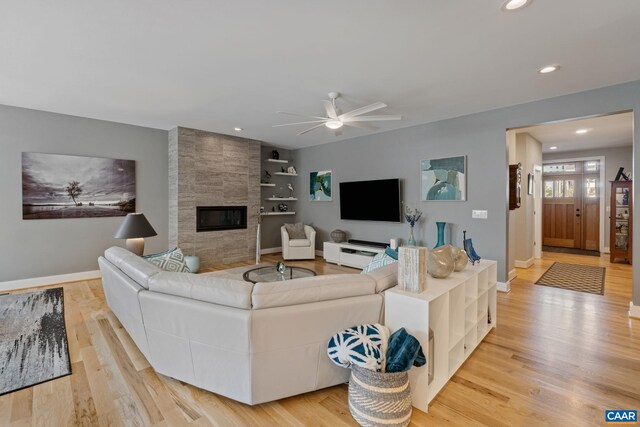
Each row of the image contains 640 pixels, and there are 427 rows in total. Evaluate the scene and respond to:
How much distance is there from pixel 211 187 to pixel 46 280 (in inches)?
113

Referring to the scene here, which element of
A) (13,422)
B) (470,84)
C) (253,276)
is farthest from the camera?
(253,276)

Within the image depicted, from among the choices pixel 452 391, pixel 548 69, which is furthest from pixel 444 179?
pixel 452 391

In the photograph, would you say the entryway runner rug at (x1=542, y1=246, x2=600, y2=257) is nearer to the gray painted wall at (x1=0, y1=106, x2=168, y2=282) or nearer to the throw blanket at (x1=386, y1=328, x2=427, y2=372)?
the throw blanket at (x1=386, y1=328, x2=427, y2=372)


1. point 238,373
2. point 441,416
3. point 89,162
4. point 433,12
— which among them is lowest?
point 441,416

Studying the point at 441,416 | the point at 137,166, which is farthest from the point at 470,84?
the point at 137,166

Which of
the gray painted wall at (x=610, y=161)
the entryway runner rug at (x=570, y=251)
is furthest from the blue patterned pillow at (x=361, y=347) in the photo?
the gray painted wall at (x=610, y=161)

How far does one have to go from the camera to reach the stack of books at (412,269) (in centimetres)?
189

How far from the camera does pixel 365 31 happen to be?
2.32 m

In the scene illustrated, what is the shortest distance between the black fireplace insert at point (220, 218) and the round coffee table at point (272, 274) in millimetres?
2082

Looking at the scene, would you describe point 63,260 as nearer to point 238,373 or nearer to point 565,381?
point 238,373

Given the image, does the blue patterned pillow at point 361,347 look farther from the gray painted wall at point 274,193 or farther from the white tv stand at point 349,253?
the gray painted wall at point 274,193

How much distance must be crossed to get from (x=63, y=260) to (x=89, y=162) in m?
1.62

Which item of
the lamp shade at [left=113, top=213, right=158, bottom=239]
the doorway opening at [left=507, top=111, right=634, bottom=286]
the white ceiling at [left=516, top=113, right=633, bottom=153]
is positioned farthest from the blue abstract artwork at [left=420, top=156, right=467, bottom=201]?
the lamp shade at [left=113, top=213, right=158, bottom=239]

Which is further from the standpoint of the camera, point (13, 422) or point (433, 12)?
point (433, 12)
